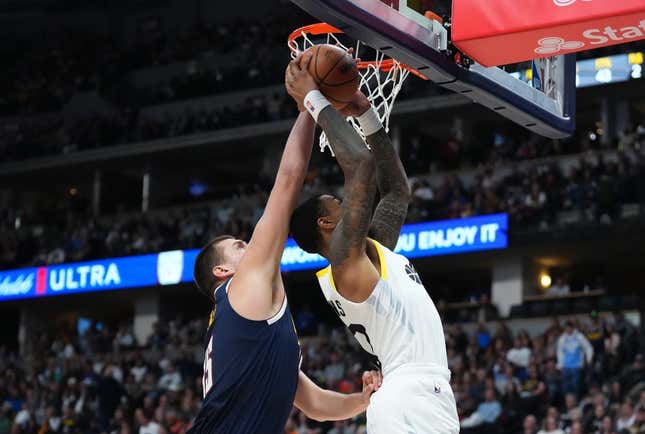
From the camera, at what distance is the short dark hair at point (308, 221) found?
14.6ft

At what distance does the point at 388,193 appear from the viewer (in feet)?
16.3

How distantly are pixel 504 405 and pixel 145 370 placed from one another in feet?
30.1

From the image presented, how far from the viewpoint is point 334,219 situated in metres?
4.45

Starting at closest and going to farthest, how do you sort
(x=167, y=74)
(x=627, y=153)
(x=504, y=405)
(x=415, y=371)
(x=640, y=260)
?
(x=415, y=371), (x=504, y=405), (x=627, y=153), (x=640, y=260), (x=167, y=74)

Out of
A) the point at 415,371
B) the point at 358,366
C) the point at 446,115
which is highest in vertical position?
the point at 446,115

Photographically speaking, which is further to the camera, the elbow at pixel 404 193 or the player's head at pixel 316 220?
the elbow at pixel 404 193

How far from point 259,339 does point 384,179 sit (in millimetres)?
1202

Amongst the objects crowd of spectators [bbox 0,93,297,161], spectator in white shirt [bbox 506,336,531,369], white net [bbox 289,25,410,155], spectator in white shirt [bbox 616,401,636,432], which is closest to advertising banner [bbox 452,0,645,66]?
white net [bbox 289,25,410,155]

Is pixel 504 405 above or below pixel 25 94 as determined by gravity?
below

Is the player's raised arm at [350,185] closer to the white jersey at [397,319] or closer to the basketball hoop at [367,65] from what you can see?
the white jersey at [397,319]

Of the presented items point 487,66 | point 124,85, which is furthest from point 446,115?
point 487,66

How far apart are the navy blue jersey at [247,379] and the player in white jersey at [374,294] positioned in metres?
0.41

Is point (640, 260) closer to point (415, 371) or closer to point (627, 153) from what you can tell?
point (627, 153)

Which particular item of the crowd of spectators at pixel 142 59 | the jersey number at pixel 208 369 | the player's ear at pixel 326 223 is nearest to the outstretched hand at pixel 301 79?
the player's ear at pixel 326 223
